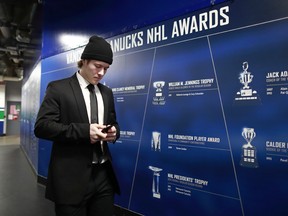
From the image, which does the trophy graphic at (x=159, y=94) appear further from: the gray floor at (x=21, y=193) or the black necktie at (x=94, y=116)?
the gray floor at (x=21, y=193)

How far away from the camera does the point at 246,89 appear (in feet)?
6.51

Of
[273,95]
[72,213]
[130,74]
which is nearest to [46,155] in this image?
[130,74]

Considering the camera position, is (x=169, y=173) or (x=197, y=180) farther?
(x=169, y=173)

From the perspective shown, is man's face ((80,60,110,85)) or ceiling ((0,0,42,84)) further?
ceiling ((0,0,42,84))

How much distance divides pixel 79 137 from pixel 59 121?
0.16 meters

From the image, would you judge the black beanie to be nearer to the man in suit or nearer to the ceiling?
the man in suit

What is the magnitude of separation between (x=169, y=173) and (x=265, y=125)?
983 mm

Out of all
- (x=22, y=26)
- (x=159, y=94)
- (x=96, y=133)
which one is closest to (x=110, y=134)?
(x=96, y=133)

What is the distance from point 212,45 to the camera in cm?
220

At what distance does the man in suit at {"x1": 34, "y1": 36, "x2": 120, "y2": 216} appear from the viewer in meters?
1.37

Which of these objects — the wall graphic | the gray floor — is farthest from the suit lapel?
the gray floor

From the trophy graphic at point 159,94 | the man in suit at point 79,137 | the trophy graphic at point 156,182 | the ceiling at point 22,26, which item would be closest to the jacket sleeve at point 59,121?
the man in suit at point 79,137

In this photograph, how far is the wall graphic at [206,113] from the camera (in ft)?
6.10

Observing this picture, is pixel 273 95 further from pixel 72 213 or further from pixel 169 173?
pixel 72 213
